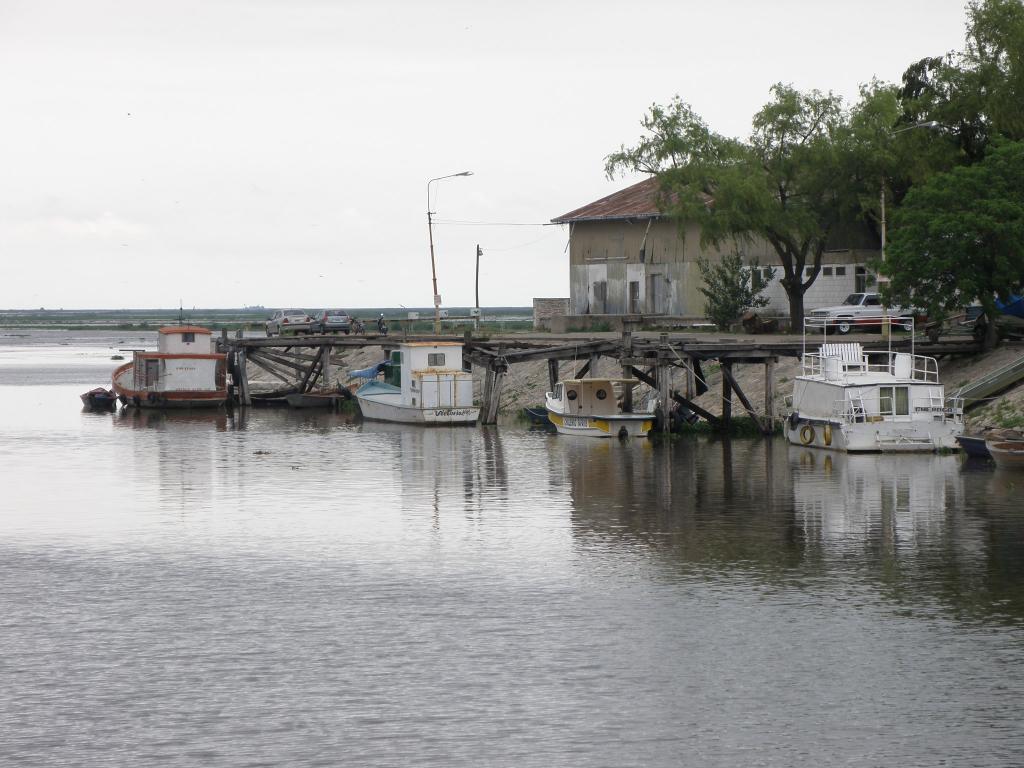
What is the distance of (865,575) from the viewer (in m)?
27.4

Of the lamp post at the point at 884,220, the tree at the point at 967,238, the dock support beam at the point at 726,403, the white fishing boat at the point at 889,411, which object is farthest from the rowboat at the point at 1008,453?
the dock support beam at the point at 726,403

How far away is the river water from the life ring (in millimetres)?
4319

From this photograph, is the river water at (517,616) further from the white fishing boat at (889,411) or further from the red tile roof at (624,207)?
the red tile roof at (624,207)

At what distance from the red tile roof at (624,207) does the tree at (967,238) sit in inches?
974

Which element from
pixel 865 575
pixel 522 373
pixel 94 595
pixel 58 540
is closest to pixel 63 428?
pixel 522 373

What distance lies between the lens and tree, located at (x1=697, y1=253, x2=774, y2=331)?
Result: 72188 mm

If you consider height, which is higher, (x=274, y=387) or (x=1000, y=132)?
(x=1000, y=132)

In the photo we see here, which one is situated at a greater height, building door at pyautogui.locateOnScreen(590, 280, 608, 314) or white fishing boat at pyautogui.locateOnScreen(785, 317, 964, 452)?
building door at pyautogui.locateOnScreen(590, 280, 608, 314)

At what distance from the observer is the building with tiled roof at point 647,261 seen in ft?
238

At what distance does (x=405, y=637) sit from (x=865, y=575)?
31.6 ft

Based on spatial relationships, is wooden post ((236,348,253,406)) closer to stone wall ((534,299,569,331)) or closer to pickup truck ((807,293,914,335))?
stone wall ((534,299,569,331))

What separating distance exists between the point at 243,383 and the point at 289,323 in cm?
2183

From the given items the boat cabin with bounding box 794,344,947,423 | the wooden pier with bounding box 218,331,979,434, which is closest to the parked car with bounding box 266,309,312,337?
the wooden pier with bounding box 218,331,979,434

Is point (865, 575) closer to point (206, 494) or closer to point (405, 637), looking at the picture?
point (405, 637)
